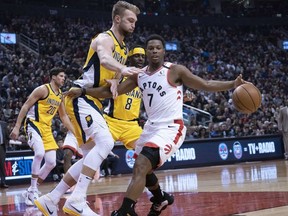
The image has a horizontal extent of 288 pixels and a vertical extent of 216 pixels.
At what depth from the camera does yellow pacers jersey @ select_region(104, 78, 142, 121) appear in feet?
24.2

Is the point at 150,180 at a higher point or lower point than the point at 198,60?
lower

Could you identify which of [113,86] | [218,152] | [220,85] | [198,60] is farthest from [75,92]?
[198,60]

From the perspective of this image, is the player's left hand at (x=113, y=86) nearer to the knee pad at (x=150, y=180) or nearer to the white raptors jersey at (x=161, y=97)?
the white raptors jersey at (x=161, y=97)

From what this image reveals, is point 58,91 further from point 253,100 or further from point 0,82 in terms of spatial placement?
point 0,82

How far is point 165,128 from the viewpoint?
5.43 m

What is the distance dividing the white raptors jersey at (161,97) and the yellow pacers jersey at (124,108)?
5.85ft

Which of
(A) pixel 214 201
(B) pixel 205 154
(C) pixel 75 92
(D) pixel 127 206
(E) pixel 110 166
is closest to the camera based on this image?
(D) pixel 127 206

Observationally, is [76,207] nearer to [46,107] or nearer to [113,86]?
[113,86]

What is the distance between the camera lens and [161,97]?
216 inches

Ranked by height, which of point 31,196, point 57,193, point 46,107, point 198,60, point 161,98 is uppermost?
point 198,60

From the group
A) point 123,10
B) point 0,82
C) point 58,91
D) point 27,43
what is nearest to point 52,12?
point 27,43

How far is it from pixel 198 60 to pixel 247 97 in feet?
79.1

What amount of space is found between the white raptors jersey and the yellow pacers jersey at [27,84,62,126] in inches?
142

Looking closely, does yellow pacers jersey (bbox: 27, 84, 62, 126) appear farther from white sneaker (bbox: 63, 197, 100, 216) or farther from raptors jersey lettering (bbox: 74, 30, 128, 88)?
white sneaker (bbox: 63, 197, 100, 216)
